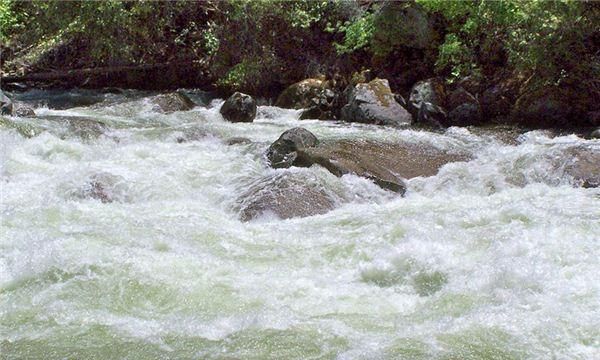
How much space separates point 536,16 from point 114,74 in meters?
10.4

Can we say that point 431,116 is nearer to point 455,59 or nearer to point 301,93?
point 455,59

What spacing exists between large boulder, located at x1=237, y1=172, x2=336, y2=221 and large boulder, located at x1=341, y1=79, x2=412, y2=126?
176 inches

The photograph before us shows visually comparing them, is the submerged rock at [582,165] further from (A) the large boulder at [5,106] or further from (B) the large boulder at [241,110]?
(A) the large boulder at [5,106]

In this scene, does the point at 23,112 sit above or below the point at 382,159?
above

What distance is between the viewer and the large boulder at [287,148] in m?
8.57

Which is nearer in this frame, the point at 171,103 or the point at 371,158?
the point at 371,158

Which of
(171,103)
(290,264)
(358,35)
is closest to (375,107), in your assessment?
(358,35)

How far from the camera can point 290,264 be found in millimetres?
5352

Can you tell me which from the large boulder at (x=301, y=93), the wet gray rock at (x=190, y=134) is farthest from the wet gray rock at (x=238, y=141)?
the large boulder at (x=301, y=93)

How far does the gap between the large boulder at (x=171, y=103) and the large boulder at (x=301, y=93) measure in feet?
6.44

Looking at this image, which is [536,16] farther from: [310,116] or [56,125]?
[56,125]

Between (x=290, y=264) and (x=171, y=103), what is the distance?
28.5 ft

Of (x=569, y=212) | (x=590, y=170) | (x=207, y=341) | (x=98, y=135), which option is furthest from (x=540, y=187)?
(x=98, y=135)

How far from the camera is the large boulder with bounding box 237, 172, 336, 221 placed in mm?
6859
